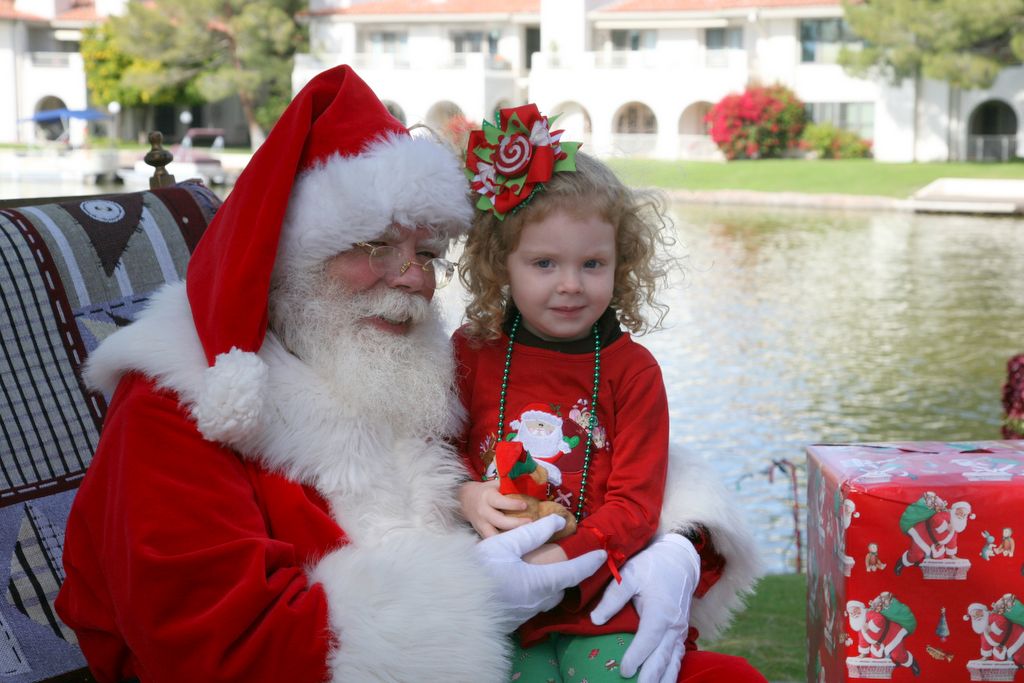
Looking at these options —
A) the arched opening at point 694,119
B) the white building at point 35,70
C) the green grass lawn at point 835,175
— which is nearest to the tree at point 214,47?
the white building at point 35,70

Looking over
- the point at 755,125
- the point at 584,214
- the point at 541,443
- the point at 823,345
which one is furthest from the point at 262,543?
the point at 755,125

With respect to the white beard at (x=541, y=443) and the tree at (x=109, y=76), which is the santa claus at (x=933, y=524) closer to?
the white beard at (x=541, y=443)

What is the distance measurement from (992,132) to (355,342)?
104 feet

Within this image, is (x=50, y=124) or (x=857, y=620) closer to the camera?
(x=857, y=620)

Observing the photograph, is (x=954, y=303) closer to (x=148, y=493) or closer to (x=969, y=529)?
(x=969, y=529)

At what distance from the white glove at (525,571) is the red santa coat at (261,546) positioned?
0.06 metres

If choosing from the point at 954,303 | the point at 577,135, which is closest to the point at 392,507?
the point at 577,135

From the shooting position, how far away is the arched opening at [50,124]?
1500 inches

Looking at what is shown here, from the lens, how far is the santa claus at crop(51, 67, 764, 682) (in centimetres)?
196

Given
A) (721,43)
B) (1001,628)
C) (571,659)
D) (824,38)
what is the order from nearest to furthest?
(571,659) < (1001,628) < (824,38) < (721,43)

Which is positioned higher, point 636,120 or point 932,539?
point 636,120

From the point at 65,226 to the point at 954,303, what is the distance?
11.6 m

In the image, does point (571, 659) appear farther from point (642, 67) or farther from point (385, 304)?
point (642, 67)

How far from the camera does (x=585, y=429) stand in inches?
97.0
